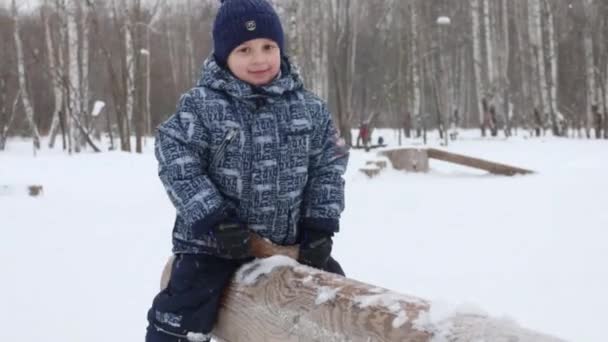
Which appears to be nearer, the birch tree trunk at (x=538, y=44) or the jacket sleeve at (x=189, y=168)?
the jacket sleeve at (x=189, y=168)

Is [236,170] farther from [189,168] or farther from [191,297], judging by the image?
[191,297]

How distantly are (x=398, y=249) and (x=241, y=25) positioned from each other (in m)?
3.33

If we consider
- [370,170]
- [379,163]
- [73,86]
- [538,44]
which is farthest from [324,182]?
[538,44]

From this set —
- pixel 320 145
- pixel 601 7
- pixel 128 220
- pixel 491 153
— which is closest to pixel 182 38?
pixel 601 7

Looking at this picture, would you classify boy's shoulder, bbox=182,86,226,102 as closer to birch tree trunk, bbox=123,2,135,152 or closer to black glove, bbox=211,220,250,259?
black glove, bbox=211,220,250,259

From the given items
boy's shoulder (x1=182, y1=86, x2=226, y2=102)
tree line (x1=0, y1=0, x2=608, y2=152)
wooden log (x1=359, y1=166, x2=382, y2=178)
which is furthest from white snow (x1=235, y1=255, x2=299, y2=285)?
tree line (x1=0, y1=0, x2=608, y2=152)

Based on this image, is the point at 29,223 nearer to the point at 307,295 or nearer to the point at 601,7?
the point at 307,295

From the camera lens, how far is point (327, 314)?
5.32 ft

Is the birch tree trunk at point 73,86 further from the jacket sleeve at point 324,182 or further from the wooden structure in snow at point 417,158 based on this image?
the jacket sleeve at point 324,182

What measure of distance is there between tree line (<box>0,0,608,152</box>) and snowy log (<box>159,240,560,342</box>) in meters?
13.9

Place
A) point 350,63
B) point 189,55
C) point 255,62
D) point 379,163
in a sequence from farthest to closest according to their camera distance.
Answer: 1. point 189,55
2. point 350,63
3. point 379,163
4. point 255,62

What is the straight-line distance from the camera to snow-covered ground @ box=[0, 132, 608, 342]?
357 cm

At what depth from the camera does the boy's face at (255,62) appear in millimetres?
2059

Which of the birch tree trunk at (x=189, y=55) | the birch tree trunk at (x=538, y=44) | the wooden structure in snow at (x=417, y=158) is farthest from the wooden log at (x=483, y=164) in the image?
the birch tree trunk at (x=189, y=55)
